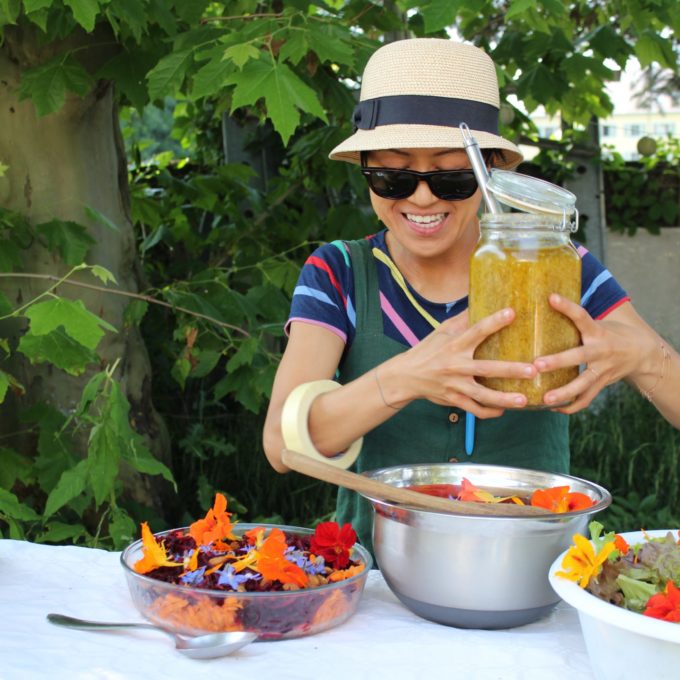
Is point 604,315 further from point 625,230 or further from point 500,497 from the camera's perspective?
point 625,230

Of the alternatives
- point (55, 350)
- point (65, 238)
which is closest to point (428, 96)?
point (55, 350)

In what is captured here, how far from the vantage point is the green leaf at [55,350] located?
6.67 feet

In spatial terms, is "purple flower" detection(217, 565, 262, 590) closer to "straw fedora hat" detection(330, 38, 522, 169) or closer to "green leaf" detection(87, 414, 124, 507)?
"straw fedora hat" detection(330, 38, 522, 169)

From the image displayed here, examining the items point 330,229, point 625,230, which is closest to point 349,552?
point 330,229

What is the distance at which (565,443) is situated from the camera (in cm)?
177

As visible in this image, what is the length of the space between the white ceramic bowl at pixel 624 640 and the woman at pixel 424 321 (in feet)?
0.82

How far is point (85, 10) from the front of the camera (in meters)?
1.93

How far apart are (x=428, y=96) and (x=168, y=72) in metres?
0.95

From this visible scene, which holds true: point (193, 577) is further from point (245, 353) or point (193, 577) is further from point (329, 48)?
point (245, 353)

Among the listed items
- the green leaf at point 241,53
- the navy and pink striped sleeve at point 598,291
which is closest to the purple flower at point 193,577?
the navy and pink striped sleeve at point 598,291

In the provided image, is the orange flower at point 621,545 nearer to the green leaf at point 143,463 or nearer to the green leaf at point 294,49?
the green leaf at point 143,463

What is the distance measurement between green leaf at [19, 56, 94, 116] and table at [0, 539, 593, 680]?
1.51 metres

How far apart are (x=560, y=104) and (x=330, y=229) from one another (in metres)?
0.98

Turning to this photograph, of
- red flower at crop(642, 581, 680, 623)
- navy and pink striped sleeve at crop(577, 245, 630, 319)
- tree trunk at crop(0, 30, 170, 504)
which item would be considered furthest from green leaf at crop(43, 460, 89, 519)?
red flower at crop(642, 581, 680, 623)
